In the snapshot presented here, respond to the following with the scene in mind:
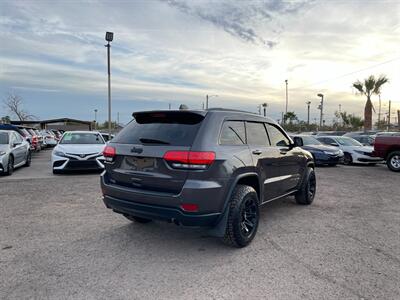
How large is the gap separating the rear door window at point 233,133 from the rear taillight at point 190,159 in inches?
14.9

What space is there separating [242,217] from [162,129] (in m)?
1.53

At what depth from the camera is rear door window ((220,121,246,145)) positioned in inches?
159

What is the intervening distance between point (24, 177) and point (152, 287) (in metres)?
8.06

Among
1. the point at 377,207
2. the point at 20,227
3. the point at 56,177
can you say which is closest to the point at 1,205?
the point at 20,227

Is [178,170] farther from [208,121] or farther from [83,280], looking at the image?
[83,280]

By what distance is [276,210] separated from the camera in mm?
6125

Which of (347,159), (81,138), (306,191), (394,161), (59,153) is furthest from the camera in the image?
(347,159)

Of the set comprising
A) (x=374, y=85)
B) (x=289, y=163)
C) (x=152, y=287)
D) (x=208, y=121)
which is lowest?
(x=152, y=287)

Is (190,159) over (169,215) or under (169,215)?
over

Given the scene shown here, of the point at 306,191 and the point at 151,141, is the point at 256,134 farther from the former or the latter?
the point at 306,191

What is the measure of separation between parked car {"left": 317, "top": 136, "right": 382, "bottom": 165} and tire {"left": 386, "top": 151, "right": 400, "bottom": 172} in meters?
1.20

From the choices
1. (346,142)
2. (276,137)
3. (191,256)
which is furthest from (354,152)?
(191,256)

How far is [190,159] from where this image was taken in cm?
357

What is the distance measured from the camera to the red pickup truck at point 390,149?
40.5 feet
